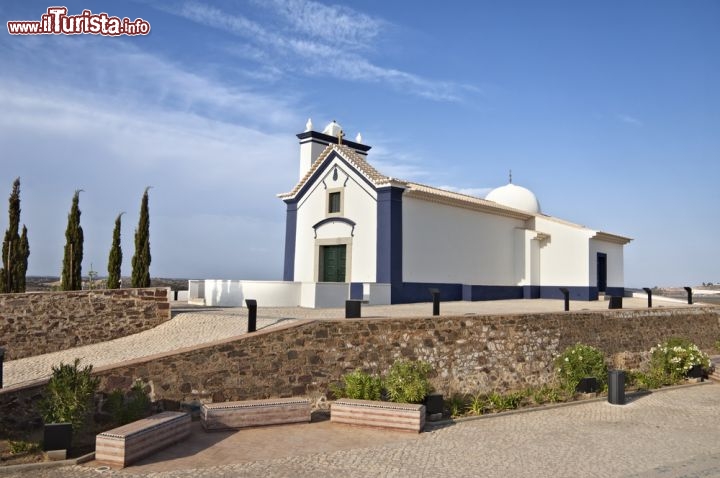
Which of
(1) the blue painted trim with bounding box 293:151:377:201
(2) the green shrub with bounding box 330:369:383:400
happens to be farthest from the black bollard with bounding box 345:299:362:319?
(1) the blue painted trim with bounding box 293:151:377:201

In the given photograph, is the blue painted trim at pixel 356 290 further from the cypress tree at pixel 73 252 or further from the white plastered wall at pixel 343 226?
the cypress tree at pixel 73 252

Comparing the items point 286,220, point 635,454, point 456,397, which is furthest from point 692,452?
point 286,220

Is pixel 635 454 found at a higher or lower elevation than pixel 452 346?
lower

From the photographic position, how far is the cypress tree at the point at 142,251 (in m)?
21.2

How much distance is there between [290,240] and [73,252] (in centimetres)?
913

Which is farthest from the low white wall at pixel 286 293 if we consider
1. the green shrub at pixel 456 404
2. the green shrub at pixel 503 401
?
the green shrub at pixel 503 401

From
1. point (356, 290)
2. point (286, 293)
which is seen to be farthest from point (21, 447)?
point (356, 290)

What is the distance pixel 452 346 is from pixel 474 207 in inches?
510

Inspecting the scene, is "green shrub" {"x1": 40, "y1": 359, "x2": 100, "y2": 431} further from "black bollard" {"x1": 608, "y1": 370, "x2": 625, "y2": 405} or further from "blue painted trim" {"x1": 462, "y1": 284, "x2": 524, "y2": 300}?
"blue painted trim" {"x1": 462, "y1": 284, "x2": 524, "y2": 300}

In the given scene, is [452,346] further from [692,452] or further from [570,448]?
[692,452]

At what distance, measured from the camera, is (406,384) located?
1191 centimetres

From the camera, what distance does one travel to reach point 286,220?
86.5 feet

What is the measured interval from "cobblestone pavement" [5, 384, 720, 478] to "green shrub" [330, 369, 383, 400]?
5.44 feet

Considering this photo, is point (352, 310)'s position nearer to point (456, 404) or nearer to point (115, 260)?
point (456, 404)
